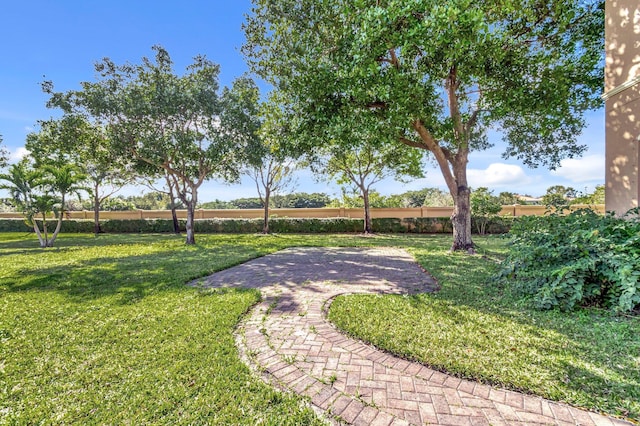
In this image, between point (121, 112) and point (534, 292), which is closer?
point (534, 292)

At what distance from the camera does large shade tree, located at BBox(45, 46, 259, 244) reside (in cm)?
1067

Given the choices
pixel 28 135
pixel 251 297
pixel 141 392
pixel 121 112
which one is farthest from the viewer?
pixel 28 135

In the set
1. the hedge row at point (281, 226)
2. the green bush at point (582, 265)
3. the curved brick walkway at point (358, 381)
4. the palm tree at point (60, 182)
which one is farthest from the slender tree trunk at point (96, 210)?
the green bush at point (582, 265)

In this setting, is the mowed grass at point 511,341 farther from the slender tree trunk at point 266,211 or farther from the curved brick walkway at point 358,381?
the slender tree trunk at point 266,211

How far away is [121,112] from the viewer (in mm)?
11070

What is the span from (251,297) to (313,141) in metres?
4.24

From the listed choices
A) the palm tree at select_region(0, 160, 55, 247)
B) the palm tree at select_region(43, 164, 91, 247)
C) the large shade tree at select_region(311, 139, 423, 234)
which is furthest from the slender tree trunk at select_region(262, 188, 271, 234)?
the palm tree at select_region(0, 160, 55, 247)

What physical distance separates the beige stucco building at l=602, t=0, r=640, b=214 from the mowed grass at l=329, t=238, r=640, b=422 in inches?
145

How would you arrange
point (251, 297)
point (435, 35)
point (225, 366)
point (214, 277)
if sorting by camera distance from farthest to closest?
point (214, 277) → point (435, 35) → point (251, 297) → point (225, 366)

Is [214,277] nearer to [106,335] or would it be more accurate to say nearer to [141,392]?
[106,335]

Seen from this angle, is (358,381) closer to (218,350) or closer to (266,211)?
(218,350)

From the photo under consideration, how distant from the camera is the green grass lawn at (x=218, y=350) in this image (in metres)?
1.99

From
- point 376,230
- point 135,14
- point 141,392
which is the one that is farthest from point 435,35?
point 376,230

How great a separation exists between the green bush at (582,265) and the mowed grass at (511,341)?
23 centimetres
